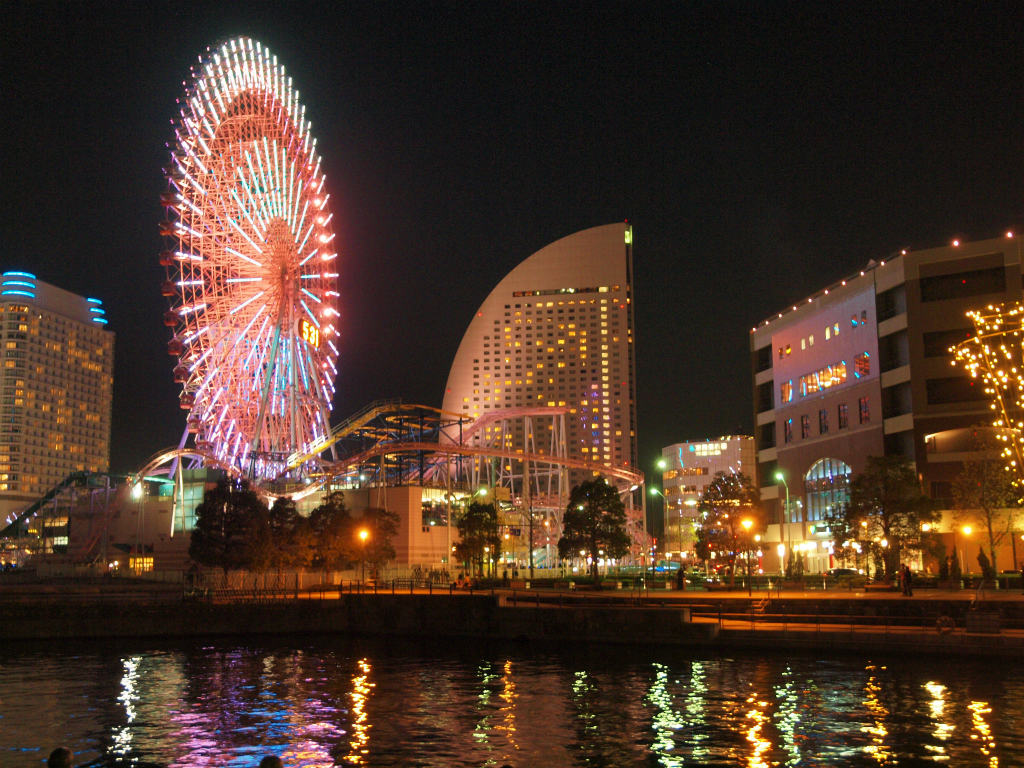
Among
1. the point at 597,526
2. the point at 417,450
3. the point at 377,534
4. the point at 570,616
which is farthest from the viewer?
the point at 417,450

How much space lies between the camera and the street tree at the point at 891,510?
6291 cm

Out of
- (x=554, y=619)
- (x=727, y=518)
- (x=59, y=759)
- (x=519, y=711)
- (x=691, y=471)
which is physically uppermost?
(x=691, y=471)

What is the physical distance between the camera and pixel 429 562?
9206 cm

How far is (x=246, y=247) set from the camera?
2968 inches

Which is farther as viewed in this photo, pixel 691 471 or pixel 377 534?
pixel 691 471

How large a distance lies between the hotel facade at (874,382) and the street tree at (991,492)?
120 inches

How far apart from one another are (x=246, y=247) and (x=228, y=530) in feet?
71.7

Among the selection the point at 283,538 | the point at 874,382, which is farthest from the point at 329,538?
the point at 874,382

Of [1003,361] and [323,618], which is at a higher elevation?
[1003,361]

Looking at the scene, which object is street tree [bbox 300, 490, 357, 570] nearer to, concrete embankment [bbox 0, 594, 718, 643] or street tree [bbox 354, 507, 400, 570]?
street tree [bbox 354, 507, 400, 570]

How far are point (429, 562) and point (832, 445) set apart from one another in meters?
38.1

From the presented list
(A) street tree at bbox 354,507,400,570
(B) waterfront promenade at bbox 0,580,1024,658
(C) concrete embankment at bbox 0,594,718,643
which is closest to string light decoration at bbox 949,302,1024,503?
(B) waterfront promenade at bbox 0,580,1024,658

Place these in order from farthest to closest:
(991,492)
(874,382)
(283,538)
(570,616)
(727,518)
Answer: (874,382)
(727,518)
(283,538)
(991,492)
(570,616)

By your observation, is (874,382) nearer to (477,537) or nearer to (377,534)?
(477,537)
